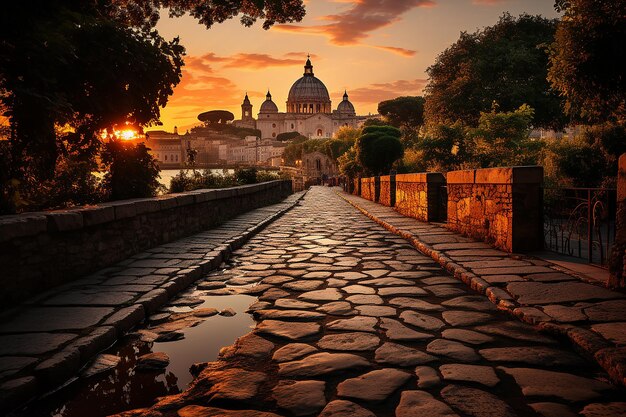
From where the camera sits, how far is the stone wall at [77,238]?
3.95 m

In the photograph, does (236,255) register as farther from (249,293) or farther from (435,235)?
(435,235)

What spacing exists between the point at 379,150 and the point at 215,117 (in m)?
143

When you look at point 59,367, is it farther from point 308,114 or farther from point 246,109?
point 246,109

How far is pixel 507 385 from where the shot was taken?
2.49 m

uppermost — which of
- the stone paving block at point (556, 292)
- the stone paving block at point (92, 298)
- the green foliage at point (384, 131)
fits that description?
the green foliage at point (384, 131)

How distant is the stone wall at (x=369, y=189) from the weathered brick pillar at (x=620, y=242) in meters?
15.5

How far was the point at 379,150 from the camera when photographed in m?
23.8

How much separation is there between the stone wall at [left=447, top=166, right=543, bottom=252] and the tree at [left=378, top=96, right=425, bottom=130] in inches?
2563

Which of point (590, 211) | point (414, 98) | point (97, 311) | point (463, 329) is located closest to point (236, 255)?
point (97, 311)

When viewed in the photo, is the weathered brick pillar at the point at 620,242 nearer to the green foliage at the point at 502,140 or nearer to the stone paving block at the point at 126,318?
the stone paving block at the point at 126,318

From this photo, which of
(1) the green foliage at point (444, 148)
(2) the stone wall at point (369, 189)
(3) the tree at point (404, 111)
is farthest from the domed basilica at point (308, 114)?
(1) the green foliage at point (444, 148)

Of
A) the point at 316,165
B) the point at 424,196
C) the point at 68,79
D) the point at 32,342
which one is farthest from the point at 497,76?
the point at 316,165

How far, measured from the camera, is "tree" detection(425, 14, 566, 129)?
26.5 metres

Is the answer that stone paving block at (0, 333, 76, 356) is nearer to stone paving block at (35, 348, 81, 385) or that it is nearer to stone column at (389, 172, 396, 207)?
stone paving block at (35, 348, 81, 385)
